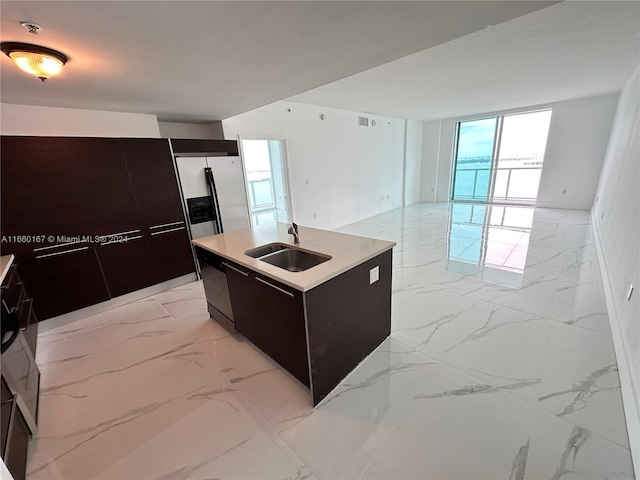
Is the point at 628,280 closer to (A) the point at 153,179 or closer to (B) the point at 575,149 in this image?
(A) the point at 153,179

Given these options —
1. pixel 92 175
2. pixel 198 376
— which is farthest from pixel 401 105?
pixel 198 376

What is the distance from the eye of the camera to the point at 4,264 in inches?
82.1

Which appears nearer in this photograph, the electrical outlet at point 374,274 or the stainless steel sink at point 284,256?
the electrical outlet at point 374,274

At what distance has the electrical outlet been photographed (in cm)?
188

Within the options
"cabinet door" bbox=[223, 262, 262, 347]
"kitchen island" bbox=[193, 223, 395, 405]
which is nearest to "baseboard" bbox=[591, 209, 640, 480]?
"kitchen island" bbox=[193, 223, 395, 405]

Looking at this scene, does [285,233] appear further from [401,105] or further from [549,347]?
[401,105]

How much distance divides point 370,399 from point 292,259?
1.14 metres

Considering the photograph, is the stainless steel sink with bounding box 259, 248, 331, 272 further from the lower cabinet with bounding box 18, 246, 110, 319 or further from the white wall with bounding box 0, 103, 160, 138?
the white wall with bounding box 0, 103, 160, 138

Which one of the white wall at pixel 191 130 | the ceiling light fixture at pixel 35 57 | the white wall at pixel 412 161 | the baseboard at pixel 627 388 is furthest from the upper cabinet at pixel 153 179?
the white wall at pixel 412 161

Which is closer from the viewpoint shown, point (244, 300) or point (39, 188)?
point (244, 300)

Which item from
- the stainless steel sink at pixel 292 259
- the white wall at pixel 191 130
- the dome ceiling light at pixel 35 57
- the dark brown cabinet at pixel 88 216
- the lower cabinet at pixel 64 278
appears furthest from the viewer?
the white wall at pixel 191 130

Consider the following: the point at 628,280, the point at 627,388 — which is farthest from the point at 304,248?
the point at 628,280

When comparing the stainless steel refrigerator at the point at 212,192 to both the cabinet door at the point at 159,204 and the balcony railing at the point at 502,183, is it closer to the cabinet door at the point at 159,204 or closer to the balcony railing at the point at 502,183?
the cabinet door at the point at 159,204

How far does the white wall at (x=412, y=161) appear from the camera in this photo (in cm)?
771
